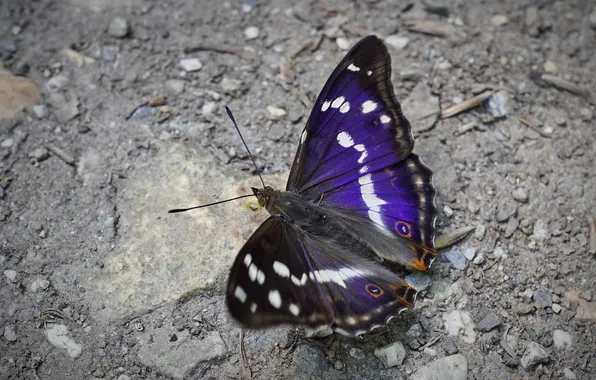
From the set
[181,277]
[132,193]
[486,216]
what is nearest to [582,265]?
[486,216]

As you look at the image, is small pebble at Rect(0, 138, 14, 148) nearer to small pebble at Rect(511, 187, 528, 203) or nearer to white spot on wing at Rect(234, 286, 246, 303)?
white spot on wing at Rect(234, 286, 246, 303)

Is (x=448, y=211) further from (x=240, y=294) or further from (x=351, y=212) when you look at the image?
(x=240, y=294)

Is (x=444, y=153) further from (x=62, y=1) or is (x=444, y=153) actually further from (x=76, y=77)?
(x=62, y=1)

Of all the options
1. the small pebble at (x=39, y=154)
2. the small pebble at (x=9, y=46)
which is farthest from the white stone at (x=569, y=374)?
the small pebble at (x=9, y=46)

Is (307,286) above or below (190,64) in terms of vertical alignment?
below

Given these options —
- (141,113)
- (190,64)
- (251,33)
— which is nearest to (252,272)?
(141,113)

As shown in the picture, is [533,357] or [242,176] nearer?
[533,357]

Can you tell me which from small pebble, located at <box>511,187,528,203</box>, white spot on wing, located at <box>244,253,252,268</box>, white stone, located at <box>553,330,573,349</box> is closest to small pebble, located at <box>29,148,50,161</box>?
white spot on wing, located at <box>244,253,252,268</box>
